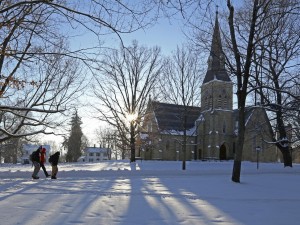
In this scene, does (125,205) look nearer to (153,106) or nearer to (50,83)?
(50,83)

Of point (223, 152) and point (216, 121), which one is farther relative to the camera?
point (223, 152)

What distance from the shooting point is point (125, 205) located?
8.58m

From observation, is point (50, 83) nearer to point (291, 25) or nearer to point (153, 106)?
point (153, 106)

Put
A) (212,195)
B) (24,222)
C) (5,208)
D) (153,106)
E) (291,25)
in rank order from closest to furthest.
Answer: (24,222), (5,208), (212,195), (291,25), (153,106)

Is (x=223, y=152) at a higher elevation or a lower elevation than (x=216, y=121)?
lower

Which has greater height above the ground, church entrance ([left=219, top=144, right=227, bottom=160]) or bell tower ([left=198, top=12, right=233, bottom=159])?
bell tower ([left=198, top=12, right=233, bottom=159])

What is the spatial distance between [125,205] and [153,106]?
28565mm

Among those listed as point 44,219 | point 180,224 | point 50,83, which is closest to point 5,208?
point 44,219

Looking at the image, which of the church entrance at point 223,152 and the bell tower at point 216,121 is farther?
the church entrance at point 223,152

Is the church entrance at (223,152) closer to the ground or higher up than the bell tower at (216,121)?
closer to the ground

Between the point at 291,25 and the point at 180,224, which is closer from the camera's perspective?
the point at 180,224

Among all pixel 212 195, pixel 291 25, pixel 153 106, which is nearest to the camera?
pixel 212 195

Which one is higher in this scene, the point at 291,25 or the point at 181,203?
the point at 291,25

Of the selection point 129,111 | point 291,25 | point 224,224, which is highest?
point 291,25
